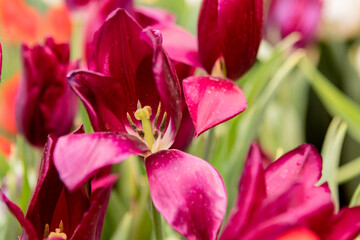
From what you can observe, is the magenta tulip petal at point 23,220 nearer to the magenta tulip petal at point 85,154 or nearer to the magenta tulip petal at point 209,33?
the magenta tulip petal at point 85,154

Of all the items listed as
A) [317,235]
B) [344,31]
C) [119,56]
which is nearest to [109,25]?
[119,56]

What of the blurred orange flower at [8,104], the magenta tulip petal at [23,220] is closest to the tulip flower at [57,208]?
the magenta tulip petal at [23,220]

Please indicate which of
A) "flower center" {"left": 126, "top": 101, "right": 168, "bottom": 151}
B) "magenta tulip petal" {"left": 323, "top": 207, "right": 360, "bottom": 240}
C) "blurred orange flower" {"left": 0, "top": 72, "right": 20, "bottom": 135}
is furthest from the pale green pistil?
"blurred orange flower" {"left": 0, "top": 72, "right": 20, "bottom": 135}

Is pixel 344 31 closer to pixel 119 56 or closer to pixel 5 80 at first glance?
pixel 5 80

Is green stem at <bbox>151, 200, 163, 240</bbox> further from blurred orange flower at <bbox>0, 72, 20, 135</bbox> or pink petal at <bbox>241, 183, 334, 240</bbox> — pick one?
blurred orange flower at <bbox>0, 72, 20, 135</bbox>

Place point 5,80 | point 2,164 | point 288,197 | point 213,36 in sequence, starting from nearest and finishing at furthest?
point 288,197 → point 213,36 → point 2,164 → point 5,80

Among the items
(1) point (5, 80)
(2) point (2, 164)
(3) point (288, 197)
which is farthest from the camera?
(1) point (5, 80)

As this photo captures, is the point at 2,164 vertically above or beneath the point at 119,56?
beneath
